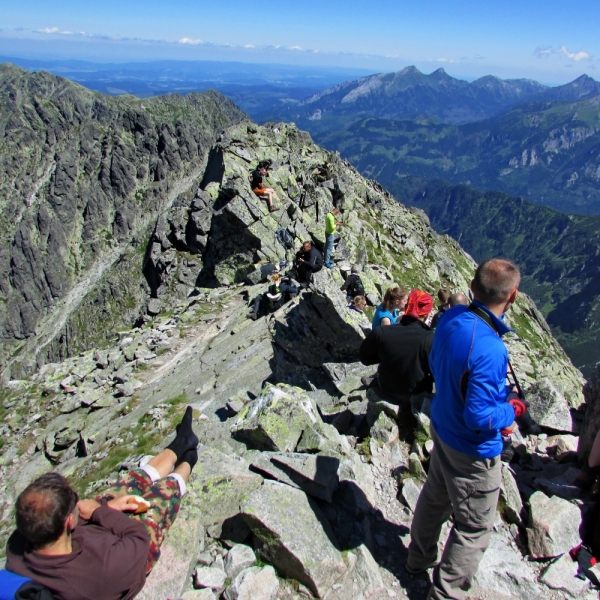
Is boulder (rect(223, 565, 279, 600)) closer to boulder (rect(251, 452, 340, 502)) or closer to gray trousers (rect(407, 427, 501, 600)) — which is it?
boulder (rect(251, 452, 340, 502))

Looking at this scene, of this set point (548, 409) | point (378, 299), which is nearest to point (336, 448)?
point (548, 409)

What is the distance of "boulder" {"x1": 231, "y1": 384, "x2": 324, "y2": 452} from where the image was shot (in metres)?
9.97

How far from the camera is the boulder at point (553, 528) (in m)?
7.66

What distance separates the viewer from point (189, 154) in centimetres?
15825

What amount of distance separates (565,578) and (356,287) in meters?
17.5

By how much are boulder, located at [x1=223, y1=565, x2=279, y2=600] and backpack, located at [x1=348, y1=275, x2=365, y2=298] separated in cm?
1761

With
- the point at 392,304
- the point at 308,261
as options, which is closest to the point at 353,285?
the point at 308,261

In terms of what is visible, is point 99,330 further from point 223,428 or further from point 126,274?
point 223,428

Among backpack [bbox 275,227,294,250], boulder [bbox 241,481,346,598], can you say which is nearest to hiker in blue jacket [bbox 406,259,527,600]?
boulder [bbox 241,481,346,598]

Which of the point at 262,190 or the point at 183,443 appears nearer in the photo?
the point at 183,443

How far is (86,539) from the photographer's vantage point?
5.96m

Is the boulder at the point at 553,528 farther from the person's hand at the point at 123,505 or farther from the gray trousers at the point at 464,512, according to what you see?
the person's hand at the point at 123,505

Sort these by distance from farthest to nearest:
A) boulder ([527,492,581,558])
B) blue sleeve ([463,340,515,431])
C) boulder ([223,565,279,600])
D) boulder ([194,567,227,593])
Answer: boulder ([527,492,581,558]) < boulder ([194,567,227,593]) < boulder ([223,565,279,600]) < blue sleeve ([463,340,515,431])

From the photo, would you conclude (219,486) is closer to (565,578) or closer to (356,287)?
(565,578)
